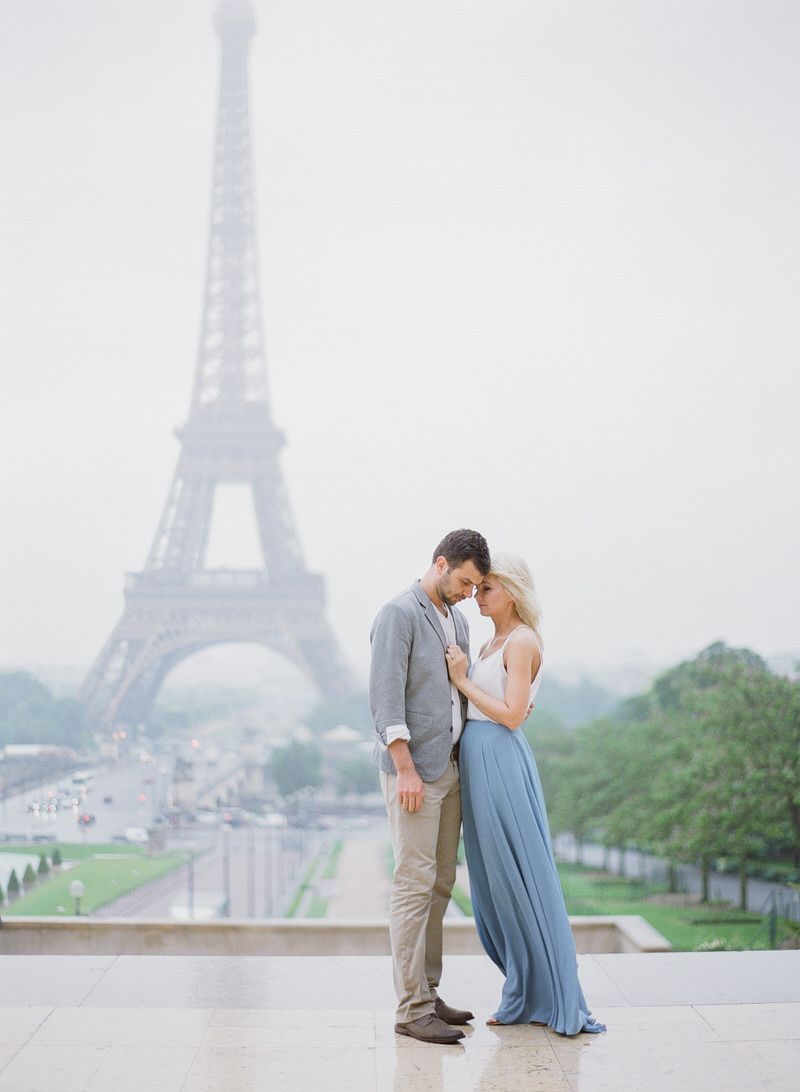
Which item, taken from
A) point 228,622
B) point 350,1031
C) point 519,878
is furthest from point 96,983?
point 228,622

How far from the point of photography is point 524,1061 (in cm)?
231

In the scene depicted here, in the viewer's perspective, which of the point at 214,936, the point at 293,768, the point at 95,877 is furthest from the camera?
the point at 293,768

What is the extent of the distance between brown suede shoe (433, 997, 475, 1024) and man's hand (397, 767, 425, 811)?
19.0 inches

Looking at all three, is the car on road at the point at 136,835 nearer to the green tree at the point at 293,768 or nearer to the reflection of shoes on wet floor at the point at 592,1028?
the green tree at the point at 293,768

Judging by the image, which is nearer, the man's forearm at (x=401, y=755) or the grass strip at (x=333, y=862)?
the man's forearm at (x=401, y=755)

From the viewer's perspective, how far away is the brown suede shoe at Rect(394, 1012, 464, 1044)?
2430 mm

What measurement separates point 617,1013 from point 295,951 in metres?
1.60

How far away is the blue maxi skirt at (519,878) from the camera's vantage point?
2.52 metres

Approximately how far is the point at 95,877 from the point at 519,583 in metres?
12.4

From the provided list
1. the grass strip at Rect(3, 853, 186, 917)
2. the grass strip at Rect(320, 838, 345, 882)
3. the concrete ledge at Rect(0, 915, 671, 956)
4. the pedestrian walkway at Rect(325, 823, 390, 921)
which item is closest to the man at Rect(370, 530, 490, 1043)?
the concrete ledge at Rect(0, 915, 671, 956)

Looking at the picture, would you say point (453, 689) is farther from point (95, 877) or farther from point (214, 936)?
point (95, 877)

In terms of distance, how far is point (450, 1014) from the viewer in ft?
8.41

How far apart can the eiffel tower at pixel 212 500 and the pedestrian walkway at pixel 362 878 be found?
2.70m

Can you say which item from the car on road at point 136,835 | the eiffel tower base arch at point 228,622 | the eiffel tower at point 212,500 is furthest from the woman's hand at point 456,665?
the eiffel tower base arch at point 228,622
